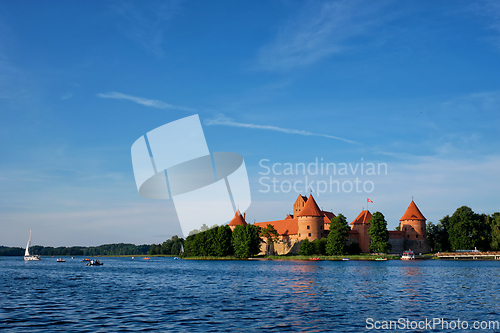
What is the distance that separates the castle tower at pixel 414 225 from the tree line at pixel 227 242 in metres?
41.6

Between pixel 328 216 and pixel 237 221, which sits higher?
pixel 328 216

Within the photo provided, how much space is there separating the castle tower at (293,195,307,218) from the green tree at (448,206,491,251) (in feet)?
190

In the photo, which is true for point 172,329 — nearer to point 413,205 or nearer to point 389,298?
point 389,298

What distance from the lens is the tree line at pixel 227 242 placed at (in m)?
110

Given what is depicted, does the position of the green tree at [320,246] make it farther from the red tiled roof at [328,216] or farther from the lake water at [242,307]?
the lake water at [242,307]

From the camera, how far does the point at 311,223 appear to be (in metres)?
114

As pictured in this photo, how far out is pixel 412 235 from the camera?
4619 inches

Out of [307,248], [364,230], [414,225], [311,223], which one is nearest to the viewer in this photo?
[307,248]

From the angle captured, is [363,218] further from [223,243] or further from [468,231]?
[223,243]

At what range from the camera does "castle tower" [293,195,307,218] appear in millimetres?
158375

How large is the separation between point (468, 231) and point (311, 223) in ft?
133

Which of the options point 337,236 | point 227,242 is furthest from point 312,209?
point 227,242

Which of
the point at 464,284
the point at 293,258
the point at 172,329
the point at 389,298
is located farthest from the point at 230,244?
the point at 172,329

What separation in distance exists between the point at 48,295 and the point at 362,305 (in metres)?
23.1
